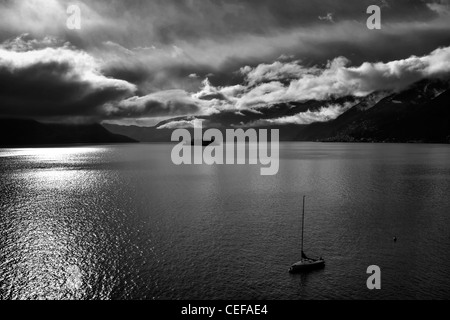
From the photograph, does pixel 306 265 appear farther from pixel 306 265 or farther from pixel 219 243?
pixel 219 243

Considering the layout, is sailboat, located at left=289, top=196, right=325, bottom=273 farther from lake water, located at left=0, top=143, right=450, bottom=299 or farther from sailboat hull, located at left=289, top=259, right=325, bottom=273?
lake water, located at left=0, top=143, right=450, bottom=299

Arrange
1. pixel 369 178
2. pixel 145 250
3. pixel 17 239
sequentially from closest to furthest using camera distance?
pixel 145 250, pixel 17 239, pixel 369 178

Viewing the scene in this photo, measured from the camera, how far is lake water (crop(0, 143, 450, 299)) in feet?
155

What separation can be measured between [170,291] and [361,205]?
77566 millimetres

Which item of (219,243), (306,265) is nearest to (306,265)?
(306,265)

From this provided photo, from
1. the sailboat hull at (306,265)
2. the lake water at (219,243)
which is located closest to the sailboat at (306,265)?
the sailboat hull at (306,265)

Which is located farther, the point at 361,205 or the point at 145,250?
the point at 361,205

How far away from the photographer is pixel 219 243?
6569 cm

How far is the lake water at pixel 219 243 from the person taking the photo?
4712 centimetres

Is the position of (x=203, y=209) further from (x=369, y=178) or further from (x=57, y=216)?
(x=369, y=178)

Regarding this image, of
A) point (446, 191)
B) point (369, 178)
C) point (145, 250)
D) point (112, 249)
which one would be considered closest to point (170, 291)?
point (145, 250)

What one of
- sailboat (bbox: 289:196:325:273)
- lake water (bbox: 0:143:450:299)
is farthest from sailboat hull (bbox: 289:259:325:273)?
lake water (bbox: 0:143:450:299)

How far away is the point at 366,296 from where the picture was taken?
44719 millimetres
